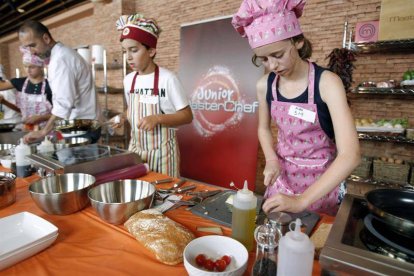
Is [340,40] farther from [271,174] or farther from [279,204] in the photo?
[279,204]

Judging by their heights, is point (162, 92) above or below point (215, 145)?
above

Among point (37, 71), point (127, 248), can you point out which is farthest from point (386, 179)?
point (37, 71)

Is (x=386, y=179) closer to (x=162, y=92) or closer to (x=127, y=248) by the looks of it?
(x=162, y=92)

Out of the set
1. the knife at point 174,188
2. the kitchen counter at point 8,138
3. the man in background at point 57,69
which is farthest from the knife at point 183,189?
the kitchen counter at point 8,138

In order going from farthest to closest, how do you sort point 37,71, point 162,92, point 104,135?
1. point 104,135
2. point 37,71
3. point 162,92

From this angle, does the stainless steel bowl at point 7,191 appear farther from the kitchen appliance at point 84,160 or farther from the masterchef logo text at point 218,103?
the masterchef logo text at point 218,103

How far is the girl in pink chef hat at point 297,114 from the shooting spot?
1.17m

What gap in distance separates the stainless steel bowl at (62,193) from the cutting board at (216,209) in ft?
1.74

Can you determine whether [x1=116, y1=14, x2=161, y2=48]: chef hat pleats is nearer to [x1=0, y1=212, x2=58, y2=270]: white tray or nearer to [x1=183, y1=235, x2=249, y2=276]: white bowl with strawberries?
[x1=0, y1=212, x2=58, y2=270]: white tray

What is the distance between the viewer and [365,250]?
2.25 ft

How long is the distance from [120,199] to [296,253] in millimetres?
973

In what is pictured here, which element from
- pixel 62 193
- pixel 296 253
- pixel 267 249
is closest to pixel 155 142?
pixel 62 193

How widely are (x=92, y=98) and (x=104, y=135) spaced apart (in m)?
2.29

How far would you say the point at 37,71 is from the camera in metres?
3.15
